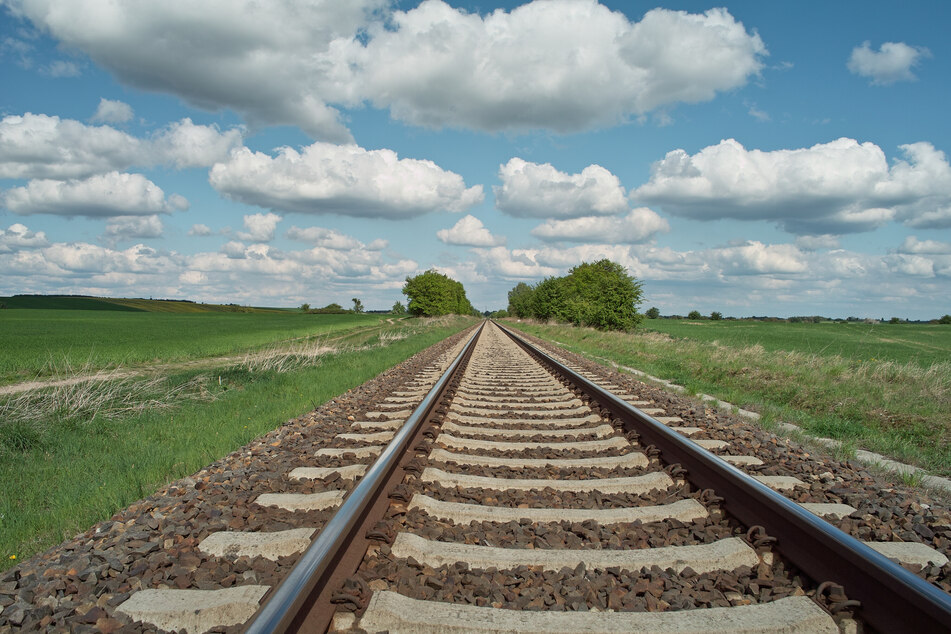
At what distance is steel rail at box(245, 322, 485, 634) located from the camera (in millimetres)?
1667

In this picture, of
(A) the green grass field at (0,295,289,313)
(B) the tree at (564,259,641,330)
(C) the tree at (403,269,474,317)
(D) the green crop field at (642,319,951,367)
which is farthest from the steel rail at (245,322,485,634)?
(A) the green grass field at (0,295,289,313)

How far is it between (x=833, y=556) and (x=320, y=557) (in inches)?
82.3

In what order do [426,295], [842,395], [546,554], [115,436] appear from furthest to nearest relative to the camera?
[426,295]
[842,395]
[115,436]
[546,554]

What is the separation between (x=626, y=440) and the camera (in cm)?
464

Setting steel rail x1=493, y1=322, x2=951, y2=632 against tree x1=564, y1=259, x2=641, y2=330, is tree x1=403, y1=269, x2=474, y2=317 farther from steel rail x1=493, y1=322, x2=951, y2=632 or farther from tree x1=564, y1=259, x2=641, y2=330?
steel rail x1=493, y1=322, x2=951, y2=632

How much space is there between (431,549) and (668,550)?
1.10 meters

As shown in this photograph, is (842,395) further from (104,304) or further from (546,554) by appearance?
(104,304)

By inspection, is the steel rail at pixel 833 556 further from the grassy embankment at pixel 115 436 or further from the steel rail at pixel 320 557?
the grassy embankment at pixel 115 436

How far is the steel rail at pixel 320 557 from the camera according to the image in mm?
1667

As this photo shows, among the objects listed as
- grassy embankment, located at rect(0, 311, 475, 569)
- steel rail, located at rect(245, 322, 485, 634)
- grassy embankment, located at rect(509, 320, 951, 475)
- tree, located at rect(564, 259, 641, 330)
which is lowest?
grassy embankment, located at rect(0, 311, 475, 569)

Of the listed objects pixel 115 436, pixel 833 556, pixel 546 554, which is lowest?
pixel 115 436

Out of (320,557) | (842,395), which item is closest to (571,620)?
(320,557)

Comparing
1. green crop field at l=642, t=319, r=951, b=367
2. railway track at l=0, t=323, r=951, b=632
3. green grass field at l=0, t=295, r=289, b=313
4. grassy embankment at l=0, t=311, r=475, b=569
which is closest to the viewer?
railway track at l=0, t=323, r=951, b=632

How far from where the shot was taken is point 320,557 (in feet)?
6.71
